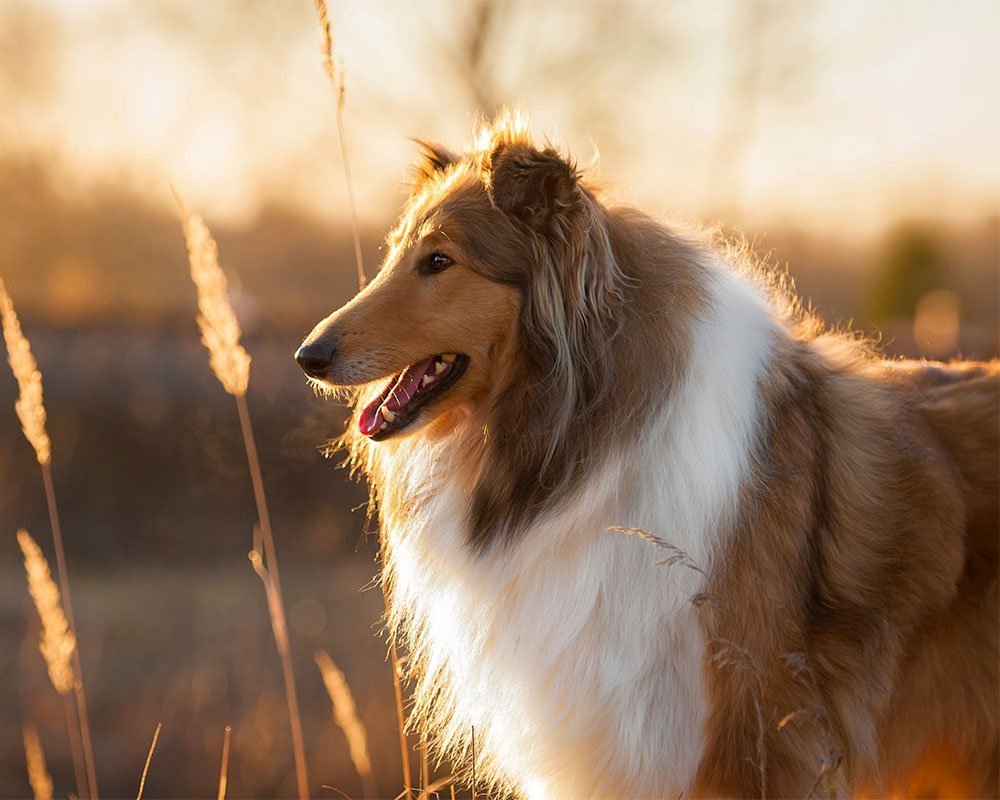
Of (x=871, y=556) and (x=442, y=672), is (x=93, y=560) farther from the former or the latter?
(x=871, y=556)

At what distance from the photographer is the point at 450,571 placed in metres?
3.21

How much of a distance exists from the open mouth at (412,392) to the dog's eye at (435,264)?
235 millimetres

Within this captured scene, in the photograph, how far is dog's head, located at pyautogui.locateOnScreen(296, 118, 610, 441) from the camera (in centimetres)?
301

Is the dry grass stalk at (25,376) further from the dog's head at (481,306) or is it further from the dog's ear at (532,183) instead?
the dog's ear at (532,183)

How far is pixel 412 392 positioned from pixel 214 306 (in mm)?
564

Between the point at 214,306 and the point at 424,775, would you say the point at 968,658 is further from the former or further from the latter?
the point at 214,306

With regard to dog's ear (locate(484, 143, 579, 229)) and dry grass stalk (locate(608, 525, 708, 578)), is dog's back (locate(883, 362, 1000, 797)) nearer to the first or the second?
dry grass stalk (locate(608, 525, 708, 578))

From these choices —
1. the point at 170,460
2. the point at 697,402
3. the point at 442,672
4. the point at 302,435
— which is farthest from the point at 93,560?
A: the point at 697,402

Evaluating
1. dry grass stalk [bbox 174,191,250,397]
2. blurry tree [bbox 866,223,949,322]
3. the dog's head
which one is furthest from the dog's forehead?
blurry tree [bbox 866,223,949,322]

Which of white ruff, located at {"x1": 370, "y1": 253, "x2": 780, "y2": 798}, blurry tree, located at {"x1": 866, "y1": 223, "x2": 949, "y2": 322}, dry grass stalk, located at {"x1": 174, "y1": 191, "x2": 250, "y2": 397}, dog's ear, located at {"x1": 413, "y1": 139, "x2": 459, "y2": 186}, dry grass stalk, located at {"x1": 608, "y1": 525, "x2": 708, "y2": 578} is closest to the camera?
dry grass stalk, located at {"x1": 608, "y1": 525, "x2": 708, "y2": 578}

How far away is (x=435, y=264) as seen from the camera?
3117 mm

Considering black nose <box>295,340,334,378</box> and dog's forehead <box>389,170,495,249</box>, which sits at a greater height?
dog's forehead <box>389,170,495,249</box>

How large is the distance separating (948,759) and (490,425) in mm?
1582

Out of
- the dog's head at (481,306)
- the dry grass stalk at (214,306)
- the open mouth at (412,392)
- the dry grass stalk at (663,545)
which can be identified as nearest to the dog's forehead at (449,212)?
the dog's head at (481,306)
